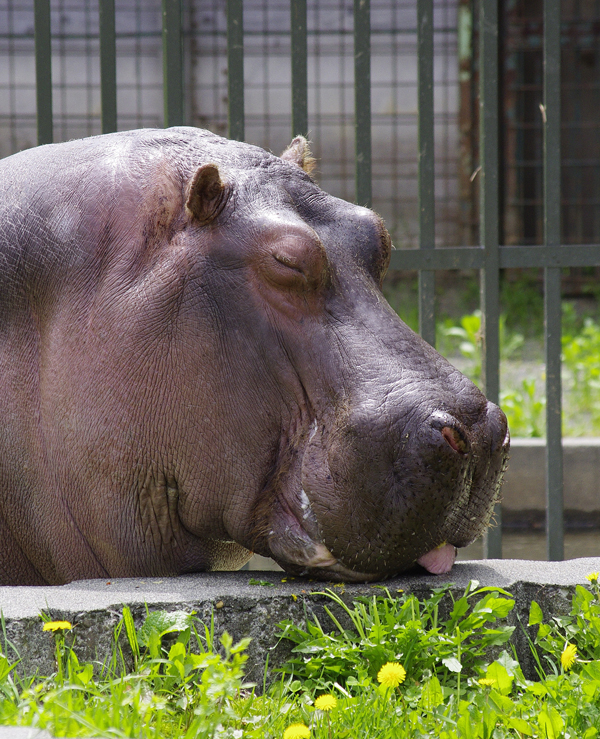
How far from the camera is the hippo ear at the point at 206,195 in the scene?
2.10 metres

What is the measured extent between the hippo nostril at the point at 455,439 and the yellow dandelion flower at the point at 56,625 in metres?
0.84

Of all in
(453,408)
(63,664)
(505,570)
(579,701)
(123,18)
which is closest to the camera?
(579,701)

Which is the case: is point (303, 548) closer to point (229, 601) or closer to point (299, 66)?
point (229, 601)

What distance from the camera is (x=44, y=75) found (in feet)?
11.0

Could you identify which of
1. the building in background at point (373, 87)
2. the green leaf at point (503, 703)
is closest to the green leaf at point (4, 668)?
Result: the green leaf at point (503, 703)

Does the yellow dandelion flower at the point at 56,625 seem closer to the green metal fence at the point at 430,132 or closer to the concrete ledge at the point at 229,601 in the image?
the concrete ledge at the point at 229,601

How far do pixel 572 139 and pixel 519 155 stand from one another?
2.43 ft

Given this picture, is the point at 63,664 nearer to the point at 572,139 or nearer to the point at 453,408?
the point at 453,408

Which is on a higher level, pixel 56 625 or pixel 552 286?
pixel 552 286

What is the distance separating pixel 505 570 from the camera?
2.27 meters

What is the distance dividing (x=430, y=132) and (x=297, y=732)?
2387 millimetres

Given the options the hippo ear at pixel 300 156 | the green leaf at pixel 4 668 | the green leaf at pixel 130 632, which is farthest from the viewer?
the hippo ear at pixel 300 156

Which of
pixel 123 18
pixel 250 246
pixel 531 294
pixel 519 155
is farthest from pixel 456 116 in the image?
pixel 250 246

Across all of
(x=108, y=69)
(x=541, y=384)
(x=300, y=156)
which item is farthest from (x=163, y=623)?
(x=541, y=384)
